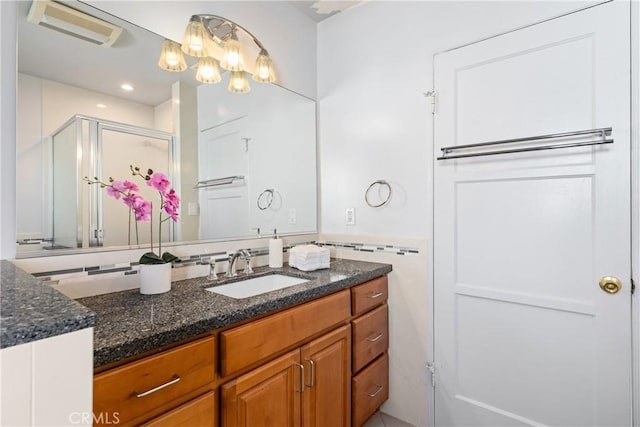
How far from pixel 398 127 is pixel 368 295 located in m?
1.02

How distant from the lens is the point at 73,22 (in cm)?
123

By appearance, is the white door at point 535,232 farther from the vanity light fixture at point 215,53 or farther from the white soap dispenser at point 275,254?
the vanity light fixture at point 215,53

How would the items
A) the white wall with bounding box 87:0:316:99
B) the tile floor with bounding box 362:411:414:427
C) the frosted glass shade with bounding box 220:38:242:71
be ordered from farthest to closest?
the tile floor with bounding box 362:411:414:427, the frosted glass shade with bounding box 220:38:242:71, the white wall with bounding box 87:0:316:99

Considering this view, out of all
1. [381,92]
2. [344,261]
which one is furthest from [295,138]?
[344,261]

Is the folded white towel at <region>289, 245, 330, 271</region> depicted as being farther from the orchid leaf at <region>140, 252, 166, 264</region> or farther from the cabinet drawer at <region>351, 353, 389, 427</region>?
the orchid leaf at <region>140, 252, 166, 264</region>

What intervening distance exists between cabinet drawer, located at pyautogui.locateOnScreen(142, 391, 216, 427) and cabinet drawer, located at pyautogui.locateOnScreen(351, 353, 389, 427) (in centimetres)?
87

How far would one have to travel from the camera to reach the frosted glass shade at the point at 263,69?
6.27 feet

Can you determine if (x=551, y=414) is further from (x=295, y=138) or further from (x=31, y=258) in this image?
(x=31, y=258)

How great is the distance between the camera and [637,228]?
1.27 metres

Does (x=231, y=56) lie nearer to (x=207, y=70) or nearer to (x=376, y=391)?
(x=207, y=70)

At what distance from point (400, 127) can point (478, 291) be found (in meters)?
1.03

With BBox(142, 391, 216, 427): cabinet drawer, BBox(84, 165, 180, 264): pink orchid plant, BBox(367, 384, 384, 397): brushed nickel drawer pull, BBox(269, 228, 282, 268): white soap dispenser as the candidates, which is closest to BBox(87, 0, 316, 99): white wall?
BBox(84, 165, 180, 264): pink orchid plant

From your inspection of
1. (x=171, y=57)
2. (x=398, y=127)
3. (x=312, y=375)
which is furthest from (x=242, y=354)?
(x=398, y=127)

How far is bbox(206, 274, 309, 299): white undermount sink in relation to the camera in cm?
153
